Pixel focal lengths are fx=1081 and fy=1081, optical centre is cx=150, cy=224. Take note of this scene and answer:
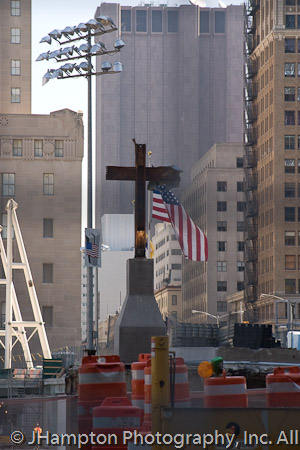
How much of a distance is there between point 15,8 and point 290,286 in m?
55.9

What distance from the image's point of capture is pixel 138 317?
100 ft

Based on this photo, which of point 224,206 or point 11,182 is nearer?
point 11,182

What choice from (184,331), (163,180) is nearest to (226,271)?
(184,331)

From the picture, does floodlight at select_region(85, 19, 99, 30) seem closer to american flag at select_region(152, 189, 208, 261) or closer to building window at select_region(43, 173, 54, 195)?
american flag at select_region(152, 189, 208, 261)

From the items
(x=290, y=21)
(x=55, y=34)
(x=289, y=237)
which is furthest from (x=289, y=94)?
(x=55, y=34)

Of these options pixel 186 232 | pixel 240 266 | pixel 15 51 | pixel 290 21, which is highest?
pixel 290 21

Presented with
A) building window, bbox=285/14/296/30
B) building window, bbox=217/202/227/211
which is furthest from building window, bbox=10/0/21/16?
building window, bbox=217/202/227/211

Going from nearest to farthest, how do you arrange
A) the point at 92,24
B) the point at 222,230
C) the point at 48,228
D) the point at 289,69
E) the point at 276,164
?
the point at 92,24, the point at 48,228, the point at 276,164, the point at 289,69, the point at 222,230

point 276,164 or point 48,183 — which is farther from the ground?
point 276,164

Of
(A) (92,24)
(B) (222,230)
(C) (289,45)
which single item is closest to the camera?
(A) (92,24)

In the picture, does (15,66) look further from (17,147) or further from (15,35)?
(17,147)

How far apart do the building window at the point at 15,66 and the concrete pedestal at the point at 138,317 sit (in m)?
84.0

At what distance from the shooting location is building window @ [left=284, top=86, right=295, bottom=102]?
148 m

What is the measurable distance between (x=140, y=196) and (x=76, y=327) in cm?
7065
